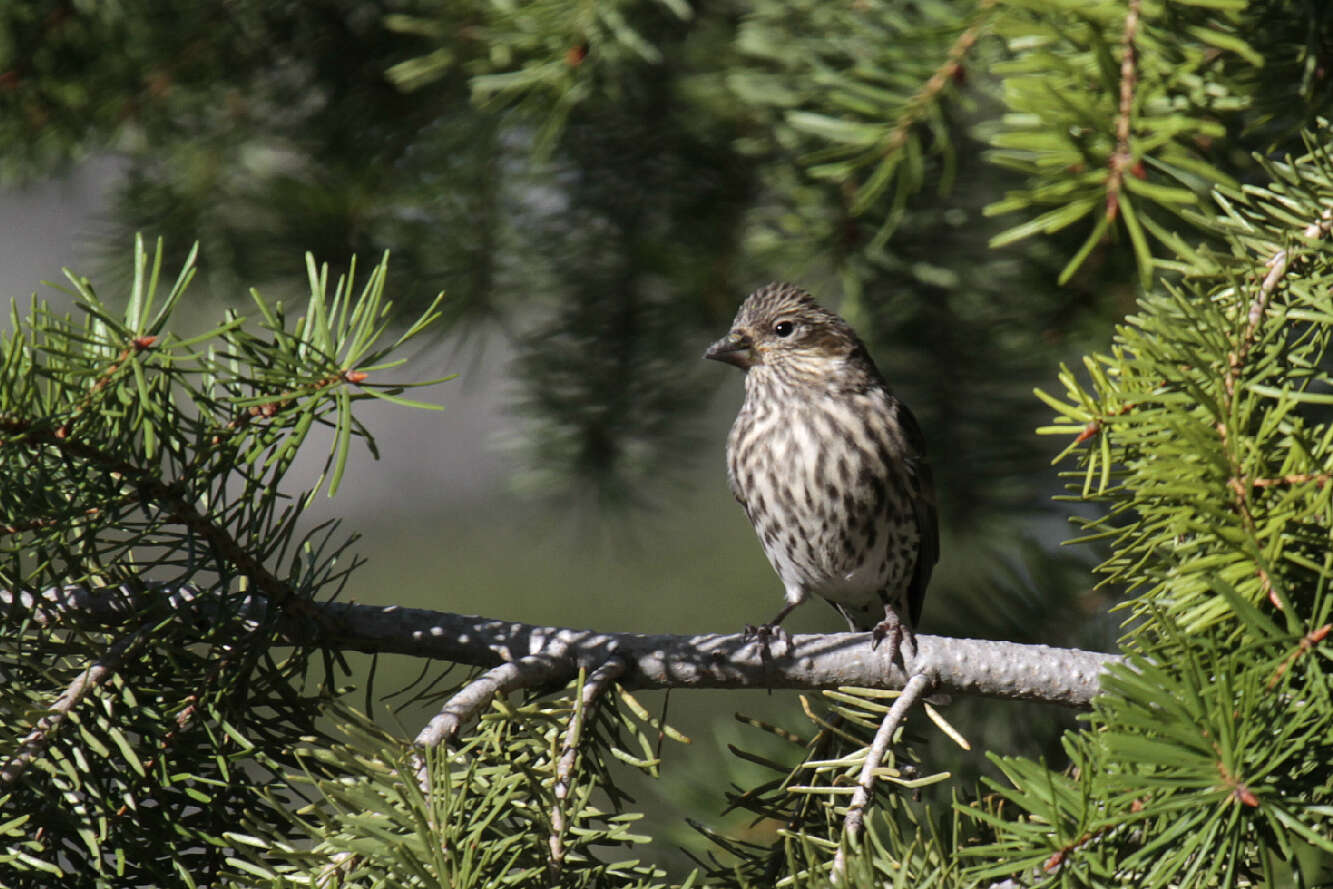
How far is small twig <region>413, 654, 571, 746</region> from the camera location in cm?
134

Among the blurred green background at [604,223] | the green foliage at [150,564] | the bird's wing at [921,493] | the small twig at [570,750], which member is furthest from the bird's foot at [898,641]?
the bird's wing at [921,493]

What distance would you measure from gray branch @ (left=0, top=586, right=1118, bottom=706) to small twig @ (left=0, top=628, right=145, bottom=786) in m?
0.07

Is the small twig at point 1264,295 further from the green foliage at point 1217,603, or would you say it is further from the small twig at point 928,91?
the small twig at point 928,91

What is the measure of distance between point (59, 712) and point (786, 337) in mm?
2030

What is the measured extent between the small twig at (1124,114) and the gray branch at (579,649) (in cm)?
60

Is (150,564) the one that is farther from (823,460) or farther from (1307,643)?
(823,460)

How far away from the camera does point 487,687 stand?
1.41 m

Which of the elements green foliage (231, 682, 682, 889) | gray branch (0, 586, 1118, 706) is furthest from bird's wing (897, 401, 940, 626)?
green foliage (231, 682, 682, 889)

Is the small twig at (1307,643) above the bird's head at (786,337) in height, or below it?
above

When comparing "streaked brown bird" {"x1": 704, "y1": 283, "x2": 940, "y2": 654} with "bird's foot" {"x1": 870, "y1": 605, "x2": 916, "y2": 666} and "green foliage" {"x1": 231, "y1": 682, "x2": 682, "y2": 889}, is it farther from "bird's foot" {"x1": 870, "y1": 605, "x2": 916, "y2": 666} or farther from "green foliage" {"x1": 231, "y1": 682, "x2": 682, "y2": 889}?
"green foliage" {"x1": 231, "y1": 682, "x2": 682, "y2": 889}

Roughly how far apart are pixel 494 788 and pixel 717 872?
35cm

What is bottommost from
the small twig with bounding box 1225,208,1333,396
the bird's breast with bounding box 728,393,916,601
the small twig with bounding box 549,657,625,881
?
the bird's breast with bounding box 728,393,916,601

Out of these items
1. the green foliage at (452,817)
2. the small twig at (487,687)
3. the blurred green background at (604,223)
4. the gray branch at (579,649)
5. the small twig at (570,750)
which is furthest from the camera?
the blurred green background at (604,223)

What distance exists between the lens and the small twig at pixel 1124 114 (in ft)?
4.16
